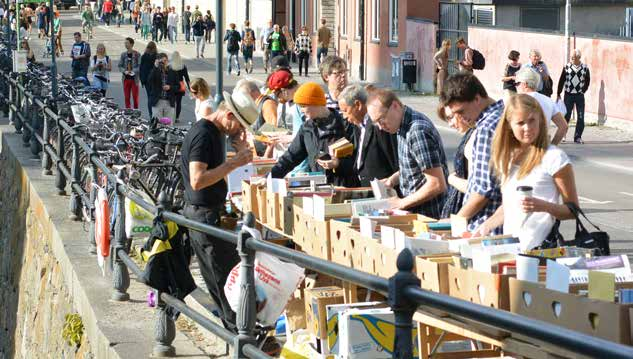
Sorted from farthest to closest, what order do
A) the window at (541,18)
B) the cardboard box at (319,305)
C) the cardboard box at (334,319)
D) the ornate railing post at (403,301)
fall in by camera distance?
the window at (541,18), the cardboard box at (319,305), the cardboard box at (334,319), the ornate railing post at (403,301)

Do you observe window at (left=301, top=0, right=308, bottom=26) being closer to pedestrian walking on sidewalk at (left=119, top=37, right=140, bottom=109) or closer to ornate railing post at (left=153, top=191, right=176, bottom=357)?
pedestrian walking on sidewalk at (left=119, top=37, right=140, bottom=109)

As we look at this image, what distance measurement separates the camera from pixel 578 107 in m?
25.6

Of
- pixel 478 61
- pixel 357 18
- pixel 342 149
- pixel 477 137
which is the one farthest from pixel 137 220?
pixel 357 18

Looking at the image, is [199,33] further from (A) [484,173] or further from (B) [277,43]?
(A) [484,173]

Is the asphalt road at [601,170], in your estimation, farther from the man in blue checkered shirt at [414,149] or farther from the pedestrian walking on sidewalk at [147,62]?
the man in blue checkered shirt at [414,149]

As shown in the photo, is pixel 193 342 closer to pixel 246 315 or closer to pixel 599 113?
pixel 246 315

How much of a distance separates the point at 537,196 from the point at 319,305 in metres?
1.24

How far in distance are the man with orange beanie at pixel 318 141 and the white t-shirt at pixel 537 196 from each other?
2.72 metres

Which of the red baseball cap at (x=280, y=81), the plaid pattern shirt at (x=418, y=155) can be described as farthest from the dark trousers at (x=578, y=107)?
the plaid pattern shirt at (x=418, y=155)

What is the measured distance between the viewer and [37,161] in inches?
661

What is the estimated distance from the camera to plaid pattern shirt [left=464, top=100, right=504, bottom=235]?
23.4 feet

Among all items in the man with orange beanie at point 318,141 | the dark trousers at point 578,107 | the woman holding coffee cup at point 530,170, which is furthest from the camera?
the dark trousers at point 578,107

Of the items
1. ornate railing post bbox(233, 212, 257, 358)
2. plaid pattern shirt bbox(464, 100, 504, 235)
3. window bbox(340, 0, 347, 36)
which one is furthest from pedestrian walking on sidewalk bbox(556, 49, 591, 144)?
window bbox(340, 0, 347, 36)

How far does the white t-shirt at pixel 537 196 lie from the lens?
6.57 m
